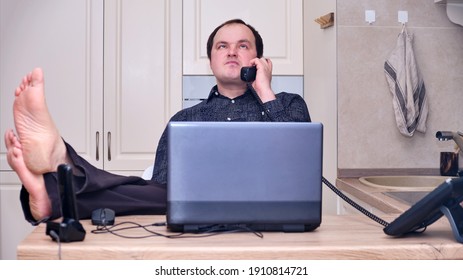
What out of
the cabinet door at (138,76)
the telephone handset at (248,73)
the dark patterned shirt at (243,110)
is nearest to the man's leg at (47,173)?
the dark patterned shirt at (243,110)

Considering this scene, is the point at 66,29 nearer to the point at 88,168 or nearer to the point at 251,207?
the point at 88,168

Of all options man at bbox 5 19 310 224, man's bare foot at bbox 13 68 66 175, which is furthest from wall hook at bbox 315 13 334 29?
man's bare foot at bbox 13 68 66 175

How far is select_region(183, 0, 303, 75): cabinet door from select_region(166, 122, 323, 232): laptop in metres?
1.68

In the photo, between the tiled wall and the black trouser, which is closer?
the black trouser

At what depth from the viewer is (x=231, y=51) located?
2.14 meters

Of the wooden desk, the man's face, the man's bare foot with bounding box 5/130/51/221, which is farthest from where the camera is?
the man's face

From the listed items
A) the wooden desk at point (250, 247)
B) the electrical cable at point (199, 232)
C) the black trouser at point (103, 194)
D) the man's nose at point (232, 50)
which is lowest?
the wooden desk at point (250, 247)

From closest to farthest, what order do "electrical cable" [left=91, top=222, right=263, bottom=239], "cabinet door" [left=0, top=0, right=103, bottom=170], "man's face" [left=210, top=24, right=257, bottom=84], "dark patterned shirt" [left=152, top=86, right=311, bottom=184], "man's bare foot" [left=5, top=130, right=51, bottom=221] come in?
"electrical cable" [left=91, top=222, right=263, bottom=239] → "man's bare foot" [left=5, top=130, right=51, bottom=221] → "dark patterned shirt" [left=152, top=86, right=311, bottom=184] → "man's face" [left=210, top=24, right=257, bottom=84] → "cabinet door" [left=0, top=0, right=103, bottom=170]

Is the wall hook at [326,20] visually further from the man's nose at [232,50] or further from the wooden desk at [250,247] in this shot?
the wooden desk at [250,247]

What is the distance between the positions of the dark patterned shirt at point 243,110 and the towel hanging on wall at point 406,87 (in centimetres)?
37

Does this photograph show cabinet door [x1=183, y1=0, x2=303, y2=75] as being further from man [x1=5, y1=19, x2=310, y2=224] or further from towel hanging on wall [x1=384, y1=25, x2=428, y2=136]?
man [x1=5, y1=19, x2=310, y2=224]

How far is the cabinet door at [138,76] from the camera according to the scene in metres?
2.62

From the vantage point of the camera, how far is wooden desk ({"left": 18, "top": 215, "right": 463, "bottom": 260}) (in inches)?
34.9

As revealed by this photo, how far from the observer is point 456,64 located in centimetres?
228
